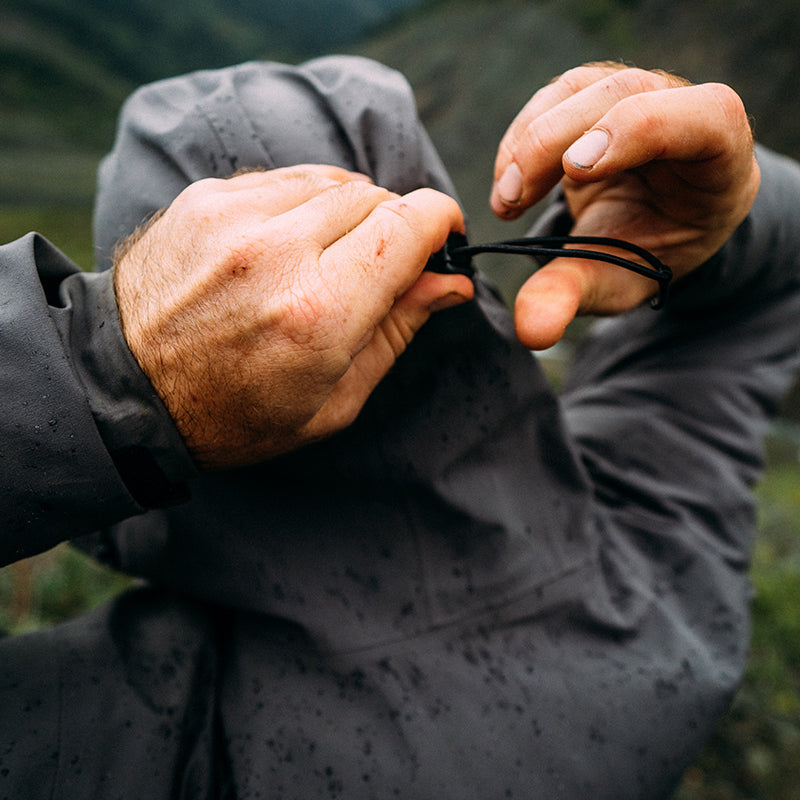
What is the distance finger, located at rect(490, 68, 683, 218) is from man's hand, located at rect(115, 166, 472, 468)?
0.12 metres

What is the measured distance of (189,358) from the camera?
785 mm

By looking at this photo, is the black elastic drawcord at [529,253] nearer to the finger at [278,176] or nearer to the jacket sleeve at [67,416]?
the finger at [278,176]

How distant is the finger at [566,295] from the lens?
2.81ft

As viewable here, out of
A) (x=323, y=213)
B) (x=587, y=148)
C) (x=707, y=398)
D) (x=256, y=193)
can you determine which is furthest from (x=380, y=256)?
(x=707, y=398)

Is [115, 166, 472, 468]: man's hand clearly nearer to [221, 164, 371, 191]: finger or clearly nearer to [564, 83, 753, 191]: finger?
[221, 164, 371, 191]: finger

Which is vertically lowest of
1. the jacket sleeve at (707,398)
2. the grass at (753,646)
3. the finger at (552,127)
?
the grass at (753,646)

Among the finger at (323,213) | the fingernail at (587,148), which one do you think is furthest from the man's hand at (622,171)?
the finger at (323,213)

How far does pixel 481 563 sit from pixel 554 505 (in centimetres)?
23

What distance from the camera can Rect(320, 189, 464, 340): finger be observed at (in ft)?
2.44

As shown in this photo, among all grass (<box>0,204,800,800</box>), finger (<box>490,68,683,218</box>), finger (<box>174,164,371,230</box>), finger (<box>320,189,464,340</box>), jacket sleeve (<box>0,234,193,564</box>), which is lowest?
grass (<box>0,204,800,800</box>)

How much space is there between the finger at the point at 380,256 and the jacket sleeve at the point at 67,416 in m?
0.32

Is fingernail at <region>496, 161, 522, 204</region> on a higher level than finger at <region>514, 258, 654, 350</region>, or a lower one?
higher

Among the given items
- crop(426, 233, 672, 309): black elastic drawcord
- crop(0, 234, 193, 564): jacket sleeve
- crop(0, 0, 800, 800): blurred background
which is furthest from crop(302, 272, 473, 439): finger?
crop(0, 0, 800, 800): blurred background

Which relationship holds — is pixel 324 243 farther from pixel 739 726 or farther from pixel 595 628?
pixel 739 726
